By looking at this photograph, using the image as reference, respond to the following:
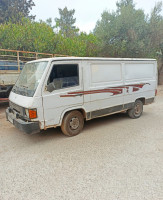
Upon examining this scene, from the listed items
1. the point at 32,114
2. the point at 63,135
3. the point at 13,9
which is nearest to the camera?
the point at 32,114

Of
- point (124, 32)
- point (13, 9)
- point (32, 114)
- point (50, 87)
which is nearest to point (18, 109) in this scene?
point (32, 114)

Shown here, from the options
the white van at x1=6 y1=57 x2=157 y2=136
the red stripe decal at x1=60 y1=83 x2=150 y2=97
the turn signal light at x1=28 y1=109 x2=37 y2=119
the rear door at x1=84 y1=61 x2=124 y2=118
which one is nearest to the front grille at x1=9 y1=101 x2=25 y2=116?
the white van at x1=6 y1=57 x2=157 y2=136

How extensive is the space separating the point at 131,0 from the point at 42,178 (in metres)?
20.3

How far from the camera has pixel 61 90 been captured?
13.0ft

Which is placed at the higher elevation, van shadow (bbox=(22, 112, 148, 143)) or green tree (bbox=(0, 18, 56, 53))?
green tree (bbox=(0, 18, 56, 53))

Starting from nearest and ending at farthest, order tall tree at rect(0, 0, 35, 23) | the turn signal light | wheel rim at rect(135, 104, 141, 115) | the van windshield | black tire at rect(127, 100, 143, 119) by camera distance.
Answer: the turn signal light < the van windshield < black tire at rect(127, 100, 143, 119) < wheel rim at rect(135, 104, 141, 115) < tall tree at rect(0, 0, 35, 23)

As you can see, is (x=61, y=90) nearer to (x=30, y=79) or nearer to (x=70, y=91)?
(x=70, y=91)

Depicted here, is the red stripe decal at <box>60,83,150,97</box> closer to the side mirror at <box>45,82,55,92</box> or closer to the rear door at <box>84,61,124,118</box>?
the rear door at <box>84,61,124,118</box>

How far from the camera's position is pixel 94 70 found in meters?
4.50

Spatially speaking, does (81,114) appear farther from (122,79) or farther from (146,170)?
(146,170)

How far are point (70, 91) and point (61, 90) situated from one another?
26 centimetres

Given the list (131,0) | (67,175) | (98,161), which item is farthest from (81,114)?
(131,0)

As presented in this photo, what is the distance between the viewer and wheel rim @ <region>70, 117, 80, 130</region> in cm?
434

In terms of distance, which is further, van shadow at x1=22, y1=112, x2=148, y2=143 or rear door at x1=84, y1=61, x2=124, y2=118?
rear door at x1=84, y1=61, x2=124, y2=118
